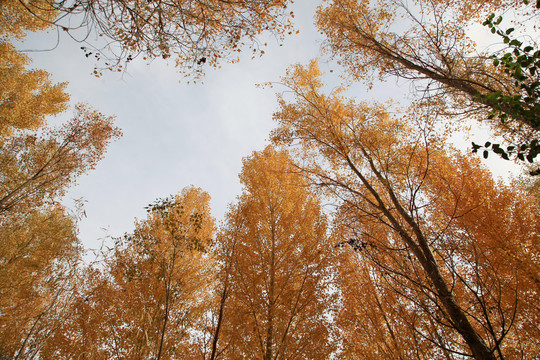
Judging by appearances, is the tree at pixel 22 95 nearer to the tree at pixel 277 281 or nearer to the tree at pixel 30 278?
the tree at pixel 30 278

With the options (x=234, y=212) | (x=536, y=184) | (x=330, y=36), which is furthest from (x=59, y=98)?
(x=536, y=184)

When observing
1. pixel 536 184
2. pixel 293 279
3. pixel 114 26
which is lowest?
pixel 293 279

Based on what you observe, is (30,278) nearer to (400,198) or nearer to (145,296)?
(145,296)

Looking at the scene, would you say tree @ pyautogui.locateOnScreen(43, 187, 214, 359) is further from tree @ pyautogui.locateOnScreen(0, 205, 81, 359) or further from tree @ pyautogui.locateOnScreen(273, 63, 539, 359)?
tree @ pyautogui.locateOnScreen(273, 63, 539, 359)

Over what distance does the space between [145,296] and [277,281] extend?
8.62 ft

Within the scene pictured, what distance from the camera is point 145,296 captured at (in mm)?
4965

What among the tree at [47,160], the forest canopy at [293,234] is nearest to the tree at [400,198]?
the forest canopy at [293,234]

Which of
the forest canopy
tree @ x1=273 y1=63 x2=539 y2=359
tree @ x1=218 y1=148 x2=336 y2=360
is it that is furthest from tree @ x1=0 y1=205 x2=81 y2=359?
tree @ x1=273 y1=63 x2=539 y2=359

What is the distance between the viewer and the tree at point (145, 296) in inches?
174

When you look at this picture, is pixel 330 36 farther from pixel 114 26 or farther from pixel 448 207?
pixel 448 207

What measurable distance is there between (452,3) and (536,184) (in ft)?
28.1

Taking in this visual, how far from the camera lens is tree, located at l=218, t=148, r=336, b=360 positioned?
163 inches

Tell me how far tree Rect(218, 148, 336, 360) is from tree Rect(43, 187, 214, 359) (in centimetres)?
81

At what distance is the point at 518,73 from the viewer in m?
1.56
